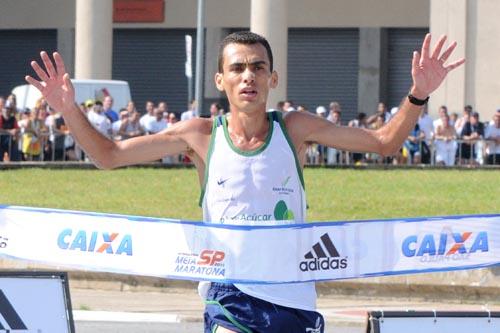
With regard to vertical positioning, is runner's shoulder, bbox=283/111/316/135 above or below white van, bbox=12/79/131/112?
below

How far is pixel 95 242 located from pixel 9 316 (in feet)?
2.16

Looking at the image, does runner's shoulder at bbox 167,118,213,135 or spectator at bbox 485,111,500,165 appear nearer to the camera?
runner's shoulder at bbox 167,118,213,135

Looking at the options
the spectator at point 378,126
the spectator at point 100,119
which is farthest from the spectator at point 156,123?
the spectator at point 378,126

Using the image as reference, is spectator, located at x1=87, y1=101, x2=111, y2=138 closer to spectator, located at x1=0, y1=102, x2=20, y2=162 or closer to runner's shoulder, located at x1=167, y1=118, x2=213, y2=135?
spectator, located at x1=0, y1=102, x2=20, y2=162

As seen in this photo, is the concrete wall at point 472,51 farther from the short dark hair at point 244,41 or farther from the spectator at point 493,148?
the short dark hair at point 244,41

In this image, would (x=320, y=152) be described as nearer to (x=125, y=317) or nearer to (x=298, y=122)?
(x=125, y=317)

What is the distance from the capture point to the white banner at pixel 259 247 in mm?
6039

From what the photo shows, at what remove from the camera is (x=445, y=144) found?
32531 mm

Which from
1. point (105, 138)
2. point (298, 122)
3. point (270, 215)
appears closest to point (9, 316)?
point (105, 138)

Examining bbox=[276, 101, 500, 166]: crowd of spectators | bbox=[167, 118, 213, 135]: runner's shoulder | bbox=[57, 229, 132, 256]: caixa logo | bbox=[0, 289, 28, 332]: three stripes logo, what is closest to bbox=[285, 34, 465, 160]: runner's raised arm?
bbox=[167, 118, 213, 135]: runner's shoulder

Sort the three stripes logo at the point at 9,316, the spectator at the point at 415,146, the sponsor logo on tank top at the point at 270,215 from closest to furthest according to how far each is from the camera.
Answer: the sponsor logo on tank top at the point at 270,215
the three stripes logo at the point at 9,316
the spectator at the point at 415,146

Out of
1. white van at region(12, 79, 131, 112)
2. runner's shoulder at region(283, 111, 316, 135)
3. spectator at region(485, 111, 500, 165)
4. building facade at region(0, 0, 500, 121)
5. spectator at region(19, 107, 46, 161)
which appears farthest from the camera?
building facade at region(0, 0, 500, 121)

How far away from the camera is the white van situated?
38125 mm

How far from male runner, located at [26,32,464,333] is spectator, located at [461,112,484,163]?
2645 cm
